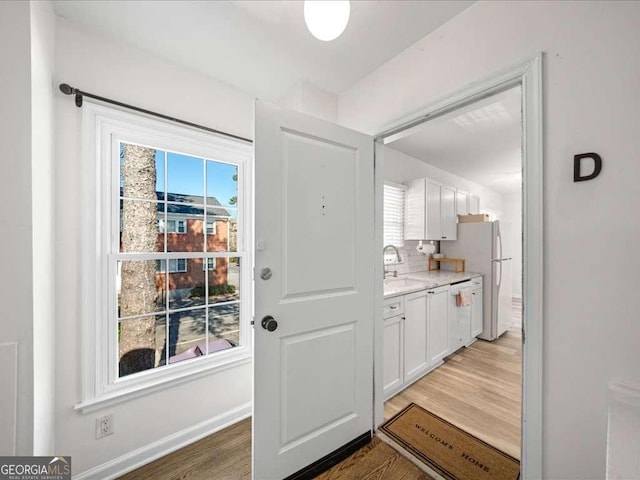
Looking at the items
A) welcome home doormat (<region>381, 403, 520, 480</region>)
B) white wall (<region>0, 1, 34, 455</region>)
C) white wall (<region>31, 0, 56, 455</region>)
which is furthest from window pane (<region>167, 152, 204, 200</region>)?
welcome home doormat (<region>381, 403, 520, 480</region>)

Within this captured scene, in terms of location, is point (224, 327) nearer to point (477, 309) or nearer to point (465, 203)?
point (477, 309)

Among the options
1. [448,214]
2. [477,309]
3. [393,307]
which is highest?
[448,214]

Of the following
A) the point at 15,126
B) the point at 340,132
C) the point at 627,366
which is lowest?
the point at 627,366

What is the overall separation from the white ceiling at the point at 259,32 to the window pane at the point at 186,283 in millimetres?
1368

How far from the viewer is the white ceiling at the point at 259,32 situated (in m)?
1.28

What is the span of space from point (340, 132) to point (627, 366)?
1.62 metres

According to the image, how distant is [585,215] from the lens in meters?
0.94

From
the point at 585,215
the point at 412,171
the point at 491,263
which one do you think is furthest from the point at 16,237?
the point at 491,263

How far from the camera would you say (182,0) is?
124 cm

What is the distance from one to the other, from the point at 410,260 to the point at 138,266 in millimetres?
3185

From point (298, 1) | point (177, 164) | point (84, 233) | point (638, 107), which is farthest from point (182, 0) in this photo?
point (638, 107)

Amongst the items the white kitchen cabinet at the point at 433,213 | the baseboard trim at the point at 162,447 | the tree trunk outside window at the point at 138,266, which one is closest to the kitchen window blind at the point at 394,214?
the white kitchen cabinet at the point at 433,213

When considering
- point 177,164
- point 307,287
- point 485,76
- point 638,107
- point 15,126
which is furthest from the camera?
point 177,164

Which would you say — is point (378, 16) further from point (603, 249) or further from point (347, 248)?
point (603, 249)
